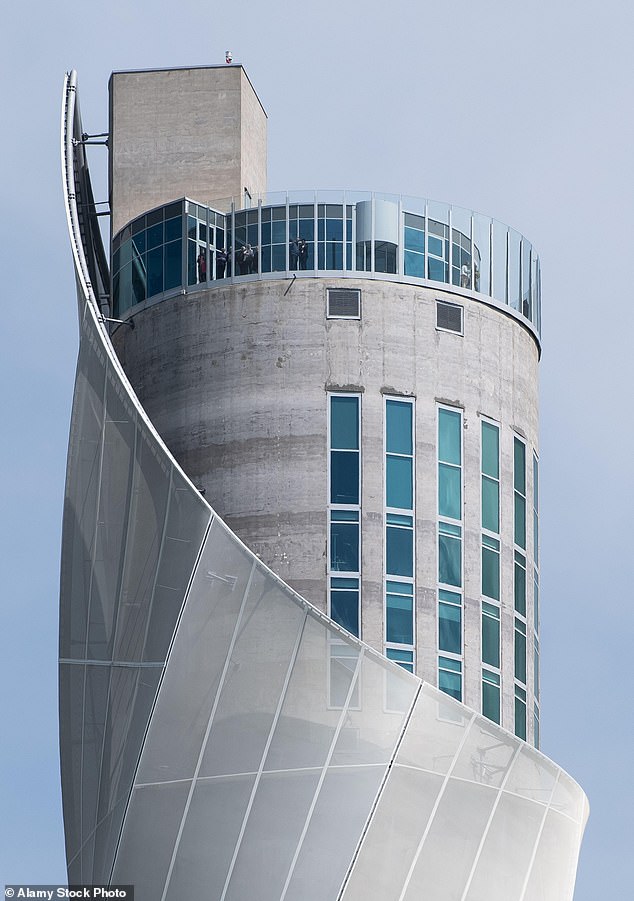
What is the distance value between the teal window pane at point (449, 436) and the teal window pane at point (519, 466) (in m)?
1.98

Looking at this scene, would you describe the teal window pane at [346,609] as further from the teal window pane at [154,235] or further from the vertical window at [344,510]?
the teal window pane at [154,235]

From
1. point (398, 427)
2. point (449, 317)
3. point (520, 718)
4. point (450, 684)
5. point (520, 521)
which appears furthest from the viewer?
point (520, 521)

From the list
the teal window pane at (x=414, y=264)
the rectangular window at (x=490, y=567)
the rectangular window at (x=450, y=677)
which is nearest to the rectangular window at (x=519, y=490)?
the rectangular window at (x=490, y=567)

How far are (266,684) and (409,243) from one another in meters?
11.6

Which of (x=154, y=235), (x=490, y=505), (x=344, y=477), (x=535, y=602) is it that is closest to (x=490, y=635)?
(x=535, y=602)

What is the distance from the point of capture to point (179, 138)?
222 feet

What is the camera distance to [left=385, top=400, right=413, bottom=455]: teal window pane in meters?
62.1

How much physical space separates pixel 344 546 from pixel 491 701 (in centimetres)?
489

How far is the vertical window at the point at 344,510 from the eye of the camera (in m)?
61.0

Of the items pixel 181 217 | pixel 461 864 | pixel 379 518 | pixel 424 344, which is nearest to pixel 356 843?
pixel 461 864

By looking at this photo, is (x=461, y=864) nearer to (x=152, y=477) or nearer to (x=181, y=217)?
(x=152, y=477)

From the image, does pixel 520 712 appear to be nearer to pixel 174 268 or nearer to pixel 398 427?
pixel 398 427

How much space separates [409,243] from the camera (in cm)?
6412

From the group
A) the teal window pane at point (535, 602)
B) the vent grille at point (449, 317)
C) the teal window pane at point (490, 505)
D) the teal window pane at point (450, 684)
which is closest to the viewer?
the teal window pane at point (450, 684)
